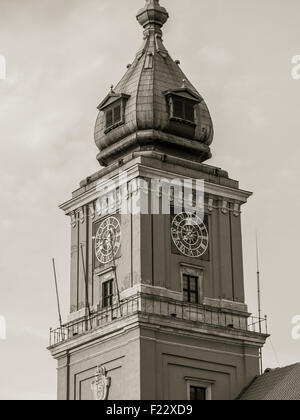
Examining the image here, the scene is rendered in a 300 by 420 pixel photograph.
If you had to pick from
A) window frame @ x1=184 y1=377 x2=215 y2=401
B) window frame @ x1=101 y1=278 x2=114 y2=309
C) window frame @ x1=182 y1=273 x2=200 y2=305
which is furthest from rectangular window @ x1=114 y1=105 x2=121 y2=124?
window frame @ x1=184 y1=377 x2=215 y2=401

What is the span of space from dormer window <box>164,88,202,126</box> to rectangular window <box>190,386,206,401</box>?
1205 centimetres

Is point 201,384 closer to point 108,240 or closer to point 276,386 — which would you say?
point 276,386

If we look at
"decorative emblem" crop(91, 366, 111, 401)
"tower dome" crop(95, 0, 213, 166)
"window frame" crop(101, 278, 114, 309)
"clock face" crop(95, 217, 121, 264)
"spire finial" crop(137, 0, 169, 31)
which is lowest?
"decorative emblem" crop(91, 366, 111, 401)

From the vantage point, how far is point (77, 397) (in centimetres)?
6256

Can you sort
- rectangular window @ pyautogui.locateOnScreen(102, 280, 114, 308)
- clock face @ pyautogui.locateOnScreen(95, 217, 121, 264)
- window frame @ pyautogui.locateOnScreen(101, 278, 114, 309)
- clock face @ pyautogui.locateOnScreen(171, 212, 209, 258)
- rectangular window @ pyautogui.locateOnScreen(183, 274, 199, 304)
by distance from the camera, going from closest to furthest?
1. rectangular window @ pyautogui.locateOnScreen(183, 274, 199, 304)
2. window frame @ pyautogui.locateOnScreen(101, 278, 114, 309)
3. rectangular window @ pyautogui.locateOnScreen(102, 280, 114, 308)
4. clock face @ pyautogui.locateOnScreen(171, 212, 209, 258)
5. clock face @ pyautogui.locateOnScreen(95, 217, 121, 264)

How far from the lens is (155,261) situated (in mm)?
61562

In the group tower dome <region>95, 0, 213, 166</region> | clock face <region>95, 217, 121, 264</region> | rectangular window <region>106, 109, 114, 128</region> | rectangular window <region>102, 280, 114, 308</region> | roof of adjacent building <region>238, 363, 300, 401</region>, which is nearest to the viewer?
roof of adjacent building <region>238, 363, 300, 401</region>

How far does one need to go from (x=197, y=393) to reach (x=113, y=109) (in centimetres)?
1356

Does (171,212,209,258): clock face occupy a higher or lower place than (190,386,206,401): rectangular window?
higher

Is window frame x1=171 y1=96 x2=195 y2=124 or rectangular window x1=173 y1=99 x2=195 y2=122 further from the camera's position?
rectangular window x1=173 y1=99 x2=195 y2=122

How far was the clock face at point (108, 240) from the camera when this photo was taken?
63094 mm

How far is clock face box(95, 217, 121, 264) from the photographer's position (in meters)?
63.1

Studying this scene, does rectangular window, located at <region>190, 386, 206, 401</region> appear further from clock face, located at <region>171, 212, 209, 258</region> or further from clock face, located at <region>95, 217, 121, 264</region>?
clock face, located at <region>95, 217, 121, 264</region>

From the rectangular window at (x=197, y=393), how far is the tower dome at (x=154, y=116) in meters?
10.8
